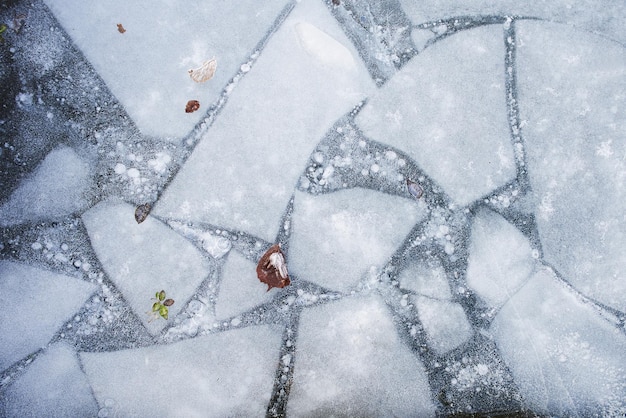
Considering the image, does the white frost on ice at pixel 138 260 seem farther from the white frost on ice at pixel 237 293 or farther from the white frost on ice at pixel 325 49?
the white frost on ice at pixel 325 49

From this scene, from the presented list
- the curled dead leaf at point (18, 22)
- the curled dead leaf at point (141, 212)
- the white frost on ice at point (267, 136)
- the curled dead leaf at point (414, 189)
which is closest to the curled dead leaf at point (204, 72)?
the white frost on ice at point (267, 136)

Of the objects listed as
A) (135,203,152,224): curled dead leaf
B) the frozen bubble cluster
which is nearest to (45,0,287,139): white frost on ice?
the frozen bubble cluster

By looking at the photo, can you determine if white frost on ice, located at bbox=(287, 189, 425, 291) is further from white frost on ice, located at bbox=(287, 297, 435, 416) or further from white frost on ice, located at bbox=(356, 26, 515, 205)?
white frost on ice, located at bbox=(356, 26, 515, 205)

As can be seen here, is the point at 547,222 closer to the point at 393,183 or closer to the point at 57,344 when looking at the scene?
the point at 393,183

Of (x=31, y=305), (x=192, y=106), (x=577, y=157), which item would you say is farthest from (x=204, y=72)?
(x=577, y=157)

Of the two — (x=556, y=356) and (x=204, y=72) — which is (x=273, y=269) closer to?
(x=204, y=72)

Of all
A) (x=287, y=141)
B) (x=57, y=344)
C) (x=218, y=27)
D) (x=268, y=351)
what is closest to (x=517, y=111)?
(x=287, y=141)
